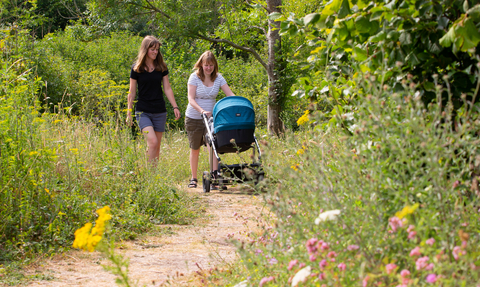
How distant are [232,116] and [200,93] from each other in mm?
845

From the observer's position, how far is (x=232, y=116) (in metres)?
5.94

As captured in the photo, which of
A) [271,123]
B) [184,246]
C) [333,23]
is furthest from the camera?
[271,123]

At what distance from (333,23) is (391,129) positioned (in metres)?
0.79

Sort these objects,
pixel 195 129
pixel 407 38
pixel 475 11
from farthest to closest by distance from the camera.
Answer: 1. pixel 195 129
2. pixel 407 38
3. pixel 475 11

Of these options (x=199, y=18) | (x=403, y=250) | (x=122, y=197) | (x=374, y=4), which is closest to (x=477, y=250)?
(x=403, y=250)

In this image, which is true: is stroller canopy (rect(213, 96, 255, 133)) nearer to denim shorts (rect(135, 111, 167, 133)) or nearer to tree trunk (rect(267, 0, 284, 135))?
denim shorts (rect(135, 111, 167, 133))

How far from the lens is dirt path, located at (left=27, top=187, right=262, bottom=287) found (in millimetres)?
2830

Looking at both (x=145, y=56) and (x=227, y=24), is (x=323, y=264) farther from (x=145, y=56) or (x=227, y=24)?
(x=227, y=24)

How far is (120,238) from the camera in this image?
375cm

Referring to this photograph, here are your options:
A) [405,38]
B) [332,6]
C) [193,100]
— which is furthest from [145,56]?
[405,38]

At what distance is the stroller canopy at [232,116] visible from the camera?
5.91m

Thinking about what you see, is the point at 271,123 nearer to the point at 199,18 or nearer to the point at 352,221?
the point at 199,18

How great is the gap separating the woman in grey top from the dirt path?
2.22m

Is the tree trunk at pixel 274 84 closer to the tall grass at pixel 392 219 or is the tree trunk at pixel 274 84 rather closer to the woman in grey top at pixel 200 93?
the woman in grey top at pixel 200 93
